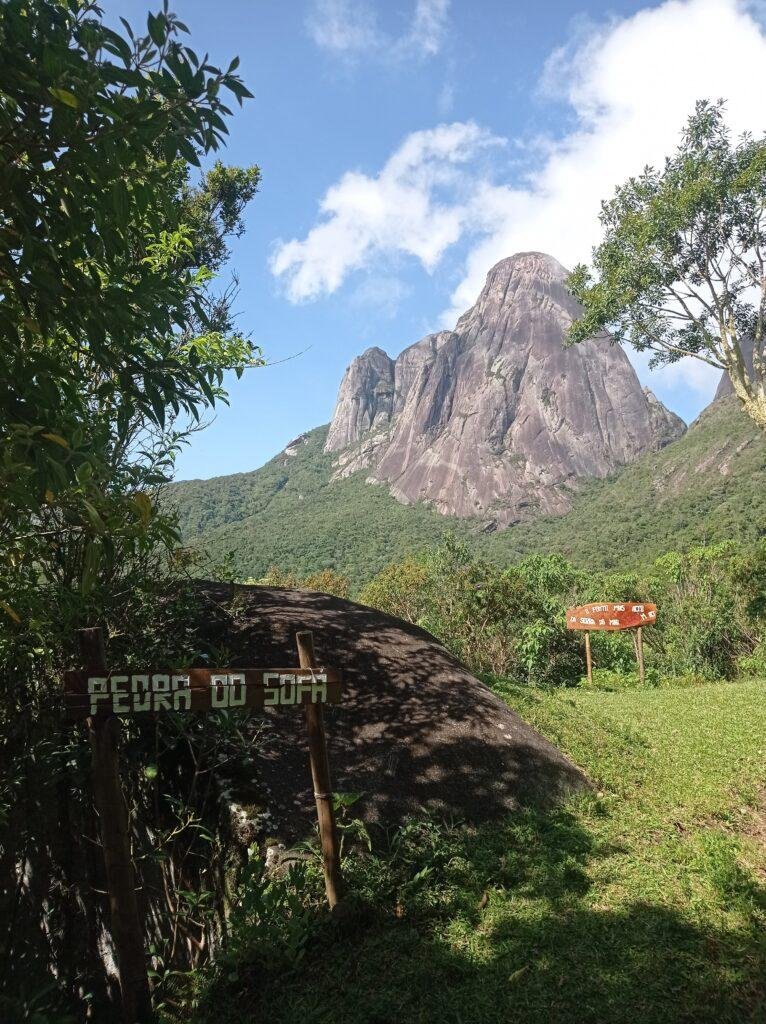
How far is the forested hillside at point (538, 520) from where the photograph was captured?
47.8 metres

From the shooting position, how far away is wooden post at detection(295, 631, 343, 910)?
142 inches

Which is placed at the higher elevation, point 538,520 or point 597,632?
point 538,520

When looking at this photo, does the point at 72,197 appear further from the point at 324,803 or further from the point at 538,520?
the point at 538,520

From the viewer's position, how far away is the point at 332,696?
3.71 metres

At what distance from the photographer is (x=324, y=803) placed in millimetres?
3666

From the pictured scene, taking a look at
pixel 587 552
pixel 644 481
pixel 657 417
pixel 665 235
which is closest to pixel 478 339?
pixel 657 417

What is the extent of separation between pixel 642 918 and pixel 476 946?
95 centimetres

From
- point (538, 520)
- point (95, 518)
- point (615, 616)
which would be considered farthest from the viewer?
point (538, 520)

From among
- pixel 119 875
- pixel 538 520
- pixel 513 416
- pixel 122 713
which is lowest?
pixel 119 875

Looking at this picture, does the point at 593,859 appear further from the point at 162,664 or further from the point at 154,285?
the point at 154,285

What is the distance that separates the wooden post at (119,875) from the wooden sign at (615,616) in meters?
8.39

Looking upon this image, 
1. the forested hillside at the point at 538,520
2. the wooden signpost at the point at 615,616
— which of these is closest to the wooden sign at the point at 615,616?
the wooden signpost at the point at 615,616

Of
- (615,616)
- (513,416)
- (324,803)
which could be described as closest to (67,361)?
(324,803)

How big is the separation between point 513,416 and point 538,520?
2950 cm
